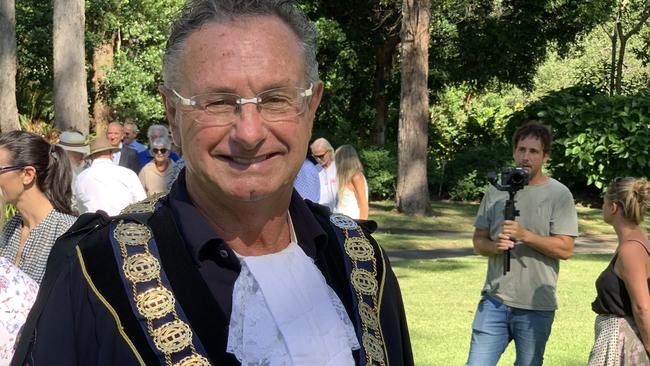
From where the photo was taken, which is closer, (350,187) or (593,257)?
(350,187)

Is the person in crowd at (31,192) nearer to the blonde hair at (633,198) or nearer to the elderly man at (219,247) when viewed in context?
the elderly man at (219,247)

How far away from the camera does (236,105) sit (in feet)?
6.43

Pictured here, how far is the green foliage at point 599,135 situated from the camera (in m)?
23.9

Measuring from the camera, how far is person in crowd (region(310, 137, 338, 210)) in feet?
35.0

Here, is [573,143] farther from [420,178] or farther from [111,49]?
[111,49]

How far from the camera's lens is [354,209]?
35.4ft

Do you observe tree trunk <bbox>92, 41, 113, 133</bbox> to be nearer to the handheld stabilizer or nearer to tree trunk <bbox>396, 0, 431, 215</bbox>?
tree trunk <bbox>396, 0, 431, 215</bbox>

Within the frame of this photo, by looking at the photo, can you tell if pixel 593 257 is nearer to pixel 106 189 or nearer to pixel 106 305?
pixel 106 189

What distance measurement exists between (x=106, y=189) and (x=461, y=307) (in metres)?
5.25

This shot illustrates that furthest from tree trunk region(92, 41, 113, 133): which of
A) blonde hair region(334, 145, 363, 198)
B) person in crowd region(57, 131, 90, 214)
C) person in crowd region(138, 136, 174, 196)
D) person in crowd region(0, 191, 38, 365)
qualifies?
person in crowd region(0, 191, 38, 365)

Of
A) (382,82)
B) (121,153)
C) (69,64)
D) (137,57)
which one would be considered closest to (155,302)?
(121,153)

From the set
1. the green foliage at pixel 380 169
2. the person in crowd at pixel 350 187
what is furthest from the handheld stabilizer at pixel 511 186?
the green foliage at pixel 380 169

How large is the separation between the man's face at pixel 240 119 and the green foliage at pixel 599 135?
23.0 m

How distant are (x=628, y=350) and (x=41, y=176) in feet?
11.8
